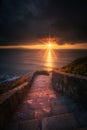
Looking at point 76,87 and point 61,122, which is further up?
point 76,87

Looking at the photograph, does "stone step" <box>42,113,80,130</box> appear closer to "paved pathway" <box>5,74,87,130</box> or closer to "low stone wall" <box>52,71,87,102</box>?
"paved pathway" <box>5,74,87,130</box>

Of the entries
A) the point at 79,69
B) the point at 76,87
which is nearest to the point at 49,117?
the point at 76,87

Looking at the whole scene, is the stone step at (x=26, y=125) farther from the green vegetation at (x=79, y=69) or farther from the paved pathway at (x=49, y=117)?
the green vegetation at (x=79, y=69)

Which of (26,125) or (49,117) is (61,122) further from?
(26,125)

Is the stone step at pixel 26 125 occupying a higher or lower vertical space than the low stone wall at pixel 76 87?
lower

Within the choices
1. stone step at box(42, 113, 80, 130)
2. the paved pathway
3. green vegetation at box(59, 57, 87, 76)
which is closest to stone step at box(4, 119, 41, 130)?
the paved pathway

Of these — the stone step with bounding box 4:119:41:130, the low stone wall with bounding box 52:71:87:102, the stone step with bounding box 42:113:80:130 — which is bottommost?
the stone step with bounding box 4:119:41:130

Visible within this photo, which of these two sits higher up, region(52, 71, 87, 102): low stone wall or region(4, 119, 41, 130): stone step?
region(52, 71, 87, 102): low stone wall

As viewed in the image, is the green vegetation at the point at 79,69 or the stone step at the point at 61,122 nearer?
the stone step at the point at 61,122

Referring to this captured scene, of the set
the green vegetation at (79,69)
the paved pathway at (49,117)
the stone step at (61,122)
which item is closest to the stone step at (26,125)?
the paved pathway at (49,117)

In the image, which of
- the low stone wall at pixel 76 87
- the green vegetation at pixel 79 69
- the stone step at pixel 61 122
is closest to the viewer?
the stone step at pixel 61 122

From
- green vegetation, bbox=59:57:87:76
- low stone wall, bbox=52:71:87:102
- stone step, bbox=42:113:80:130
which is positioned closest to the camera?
stone step, bbox=42:113:80:130

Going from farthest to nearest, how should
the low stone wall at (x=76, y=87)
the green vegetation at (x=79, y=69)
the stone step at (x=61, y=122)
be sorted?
the green vegetation at (x=79, y=69) < the low stone wall at (x=76, y=87) < the stone step at (x=61, y=122)

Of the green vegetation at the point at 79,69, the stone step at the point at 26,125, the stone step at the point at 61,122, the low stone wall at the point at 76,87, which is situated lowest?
the stone step at the point at 26,125
